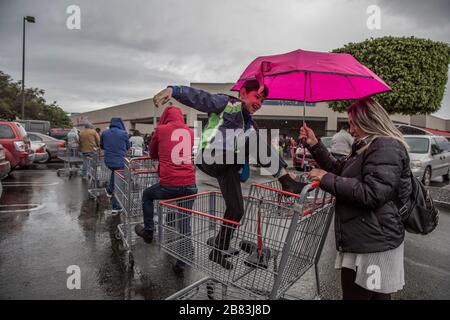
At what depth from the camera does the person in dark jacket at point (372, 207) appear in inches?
68.0

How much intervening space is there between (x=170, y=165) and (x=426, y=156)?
9104 mm

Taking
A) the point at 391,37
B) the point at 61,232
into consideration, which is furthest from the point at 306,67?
the point at 391,37

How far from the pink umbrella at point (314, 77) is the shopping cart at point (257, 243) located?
114 cm

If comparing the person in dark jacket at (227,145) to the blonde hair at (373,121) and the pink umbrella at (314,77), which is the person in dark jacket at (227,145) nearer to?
the pink umbrella at (314,77)

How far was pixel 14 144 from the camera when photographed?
355 inches

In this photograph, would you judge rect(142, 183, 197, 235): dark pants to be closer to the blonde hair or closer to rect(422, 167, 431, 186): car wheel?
the blonde hair

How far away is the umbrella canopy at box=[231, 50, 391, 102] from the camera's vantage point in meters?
2.80

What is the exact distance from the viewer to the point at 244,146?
98.5 inches

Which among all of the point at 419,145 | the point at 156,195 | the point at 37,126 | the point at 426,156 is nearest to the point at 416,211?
the point at 156,195

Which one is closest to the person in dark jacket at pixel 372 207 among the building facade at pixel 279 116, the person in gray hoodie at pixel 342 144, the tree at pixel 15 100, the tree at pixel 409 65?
the person in gray hoodie at pixel 342 144

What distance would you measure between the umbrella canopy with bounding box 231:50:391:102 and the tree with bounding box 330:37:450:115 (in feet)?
37.5

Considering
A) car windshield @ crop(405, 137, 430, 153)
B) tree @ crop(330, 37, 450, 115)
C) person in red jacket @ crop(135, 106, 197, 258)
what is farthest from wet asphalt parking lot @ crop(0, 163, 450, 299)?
tree @ crop(330, 37, 450, 115)

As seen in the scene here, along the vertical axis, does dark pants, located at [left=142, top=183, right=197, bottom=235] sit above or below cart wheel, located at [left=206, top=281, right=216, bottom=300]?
above
